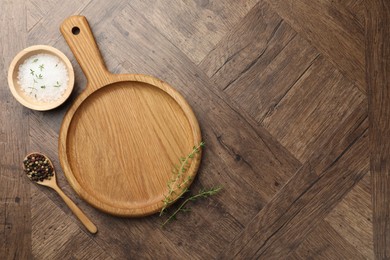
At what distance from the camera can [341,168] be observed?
4.00ft

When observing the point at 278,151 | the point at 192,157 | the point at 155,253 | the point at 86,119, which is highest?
the point at 278,151

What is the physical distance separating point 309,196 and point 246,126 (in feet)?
0.81

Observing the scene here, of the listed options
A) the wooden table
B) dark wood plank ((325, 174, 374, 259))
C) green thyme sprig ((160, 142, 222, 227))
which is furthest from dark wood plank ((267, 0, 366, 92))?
green thyme sprig ((160, 142, 222, 227))

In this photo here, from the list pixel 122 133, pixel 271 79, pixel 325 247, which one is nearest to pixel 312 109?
pixel 271 79

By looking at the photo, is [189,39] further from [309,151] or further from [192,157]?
[309,151]

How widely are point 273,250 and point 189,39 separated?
0.59m

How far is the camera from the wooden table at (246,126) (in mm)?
1192

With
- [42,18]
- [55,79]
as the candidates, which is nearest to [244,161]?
[55,79]

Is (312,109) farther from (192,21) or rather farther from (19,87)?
(19,87)

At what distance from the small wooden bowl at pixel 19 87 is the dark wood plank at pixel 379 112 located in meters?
0.79

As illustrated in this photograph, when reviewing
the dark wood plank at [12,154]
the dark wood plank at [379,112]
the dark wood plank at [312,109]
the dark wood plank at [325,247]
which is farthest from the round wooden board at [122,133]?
the dark wood plank at [379,112]

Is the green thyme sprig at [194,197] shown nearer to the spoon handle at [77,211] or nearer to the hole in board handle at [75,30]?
the spoon handle at [77,211]

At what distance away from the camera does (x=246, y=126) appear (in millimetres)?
1220

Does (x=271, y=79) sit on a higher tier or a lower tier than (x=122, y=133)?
higher
